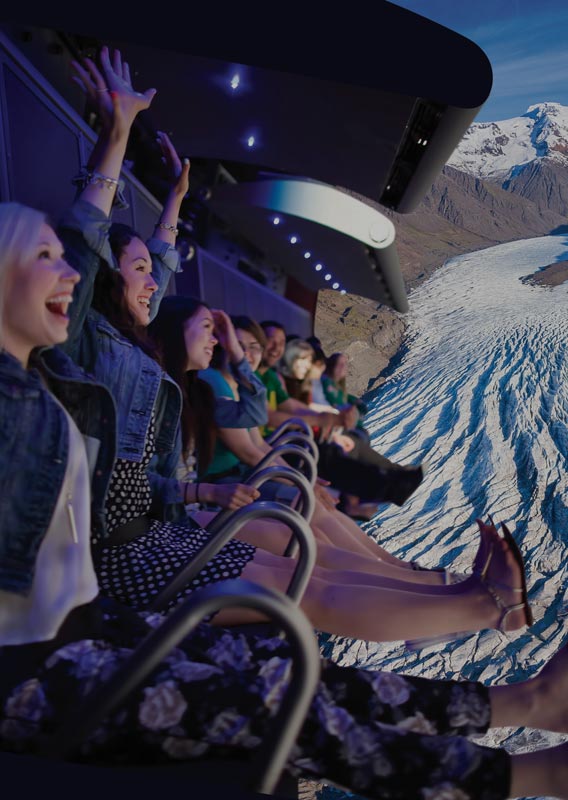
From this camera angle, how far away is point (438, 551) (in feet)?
6.11

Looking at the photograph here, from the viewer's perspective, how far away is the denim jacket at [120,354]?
100cm

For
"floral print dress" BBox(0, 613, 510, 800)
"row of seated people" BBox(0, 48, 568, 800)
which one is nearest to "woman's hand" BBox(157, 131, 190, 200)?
"row of seated people" BBox(0, 48, 568, 800)

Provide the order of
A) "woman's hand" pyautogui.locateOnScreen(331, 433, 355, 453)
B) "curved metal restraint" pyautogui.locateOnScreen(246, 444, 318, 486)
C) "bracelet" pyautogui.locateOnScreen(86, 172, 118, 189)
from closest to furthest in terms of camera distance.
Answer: "bracelet" pyautogui.locateOnScreen(86, 172, 118, 189)
"curved metal restraint" pyautogui.locateOnScreen(246, 444, 318, 486)
"woman's hand" pyautogui.locateOnScreen(331, 433, 355, 453)

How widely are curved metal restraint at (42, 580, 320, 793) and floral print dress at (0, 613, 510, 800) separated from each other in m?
0.07

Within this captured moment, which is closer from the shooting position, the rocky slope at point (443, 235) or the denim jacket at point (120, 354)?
the denim jacket at point (120, 354)

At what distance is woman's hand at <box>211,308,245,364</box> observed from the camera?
6.09 ft

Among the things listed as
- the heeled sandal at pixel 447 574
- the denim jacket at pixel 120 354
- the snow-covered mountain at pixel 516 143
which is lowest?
the heeled sandal at pixel 447 574

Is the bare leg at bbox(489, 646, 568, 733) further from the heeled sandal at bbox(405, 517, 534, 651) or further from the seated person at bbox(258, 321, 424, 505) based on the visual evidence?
the seated person at bbox(258, 321, 424, 505)

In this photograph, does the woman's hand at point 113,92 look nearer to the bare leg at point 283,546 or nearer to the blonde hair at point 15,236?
the blonde hair at point 15,236

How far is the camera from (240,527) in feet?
3.19

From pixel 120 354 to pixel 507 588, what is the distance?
0.79m

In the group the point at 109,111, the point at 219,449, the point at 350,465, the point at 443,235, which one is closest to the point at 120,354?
the point at 109,111

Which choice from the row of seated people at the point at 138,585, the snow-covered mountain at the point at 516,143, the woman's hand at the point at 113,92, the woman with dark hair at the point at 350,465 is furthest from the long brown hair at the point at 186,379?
the snow-covered mountain at the point at 516,143

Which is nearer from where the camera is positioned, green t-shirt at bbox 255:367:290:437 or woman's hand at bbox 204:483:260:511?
woman's hand at bbox 204:483:260:511
